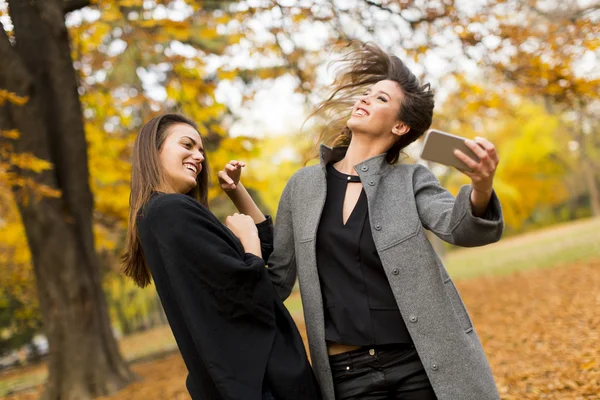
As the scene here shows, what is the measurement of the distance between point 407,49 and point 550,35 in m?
1.84

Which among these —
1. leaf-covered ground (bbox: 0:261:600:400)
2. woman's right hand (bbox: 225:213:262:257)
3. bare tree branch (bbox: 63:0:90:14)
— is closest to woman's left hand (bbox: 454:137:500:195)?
woman's right hand (bbox: 225:213:262:257)

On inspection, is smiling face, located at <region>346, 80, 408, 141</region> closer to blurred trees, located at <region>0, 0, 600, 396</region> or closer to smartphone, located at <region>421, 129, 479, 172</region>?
smartphone, located at <region>421, 129, 479, 172</region>

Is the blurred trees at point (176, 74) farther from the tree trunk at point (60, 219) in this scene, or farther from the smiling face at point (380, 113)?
the smiling face at point (380, 113)

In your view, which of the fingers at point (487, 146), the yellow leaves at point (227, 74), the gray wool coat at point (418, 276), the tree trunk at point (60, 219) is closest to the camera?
the fingers at point (487, 146)

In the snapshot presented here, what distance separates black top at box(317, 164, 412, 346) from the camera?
96.6 inches

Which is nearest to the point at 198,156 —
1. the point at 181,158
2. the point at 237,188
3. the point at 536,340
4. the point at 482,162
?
the point at 181,158

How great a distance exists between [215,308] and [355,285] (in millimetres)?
607

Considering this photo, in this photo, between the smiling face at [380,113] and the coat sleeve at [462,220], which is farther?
the smiling face at [380,113]

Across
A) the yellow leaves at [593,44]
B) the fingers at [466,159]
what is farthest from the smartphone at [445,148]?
the yellow leaves at [593,44]

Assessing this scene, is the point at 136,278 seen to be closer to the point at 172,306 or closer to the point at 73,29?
the point at 172,306

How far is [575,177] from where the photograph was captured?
131 ft

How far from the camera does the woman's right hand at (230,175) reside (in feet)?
9.53

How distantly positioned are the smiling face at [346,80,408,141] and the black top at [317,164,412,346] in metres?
0.33

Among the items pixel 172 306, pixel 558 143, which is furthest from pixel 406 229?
pixel 558 143
